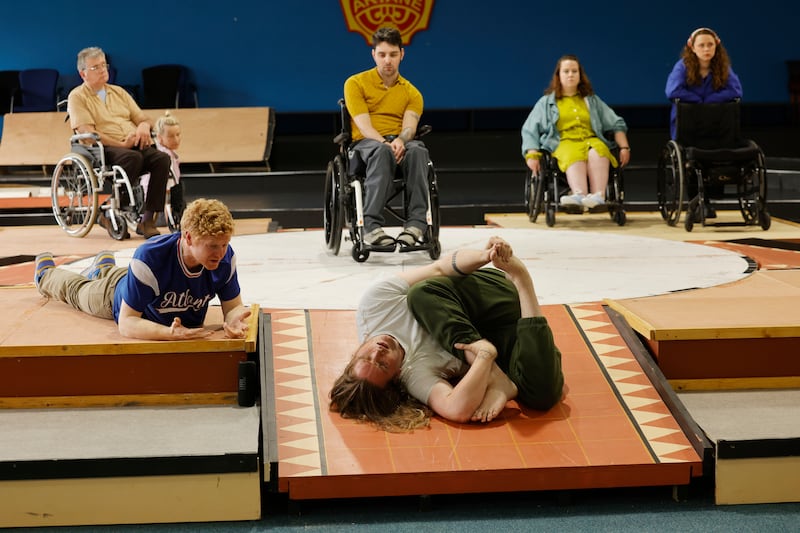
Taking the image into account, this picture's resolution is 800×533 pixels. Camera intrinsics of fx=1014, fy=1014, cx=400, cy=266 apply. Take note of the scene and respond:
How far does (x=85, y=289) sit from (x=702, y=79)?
3.76 metres

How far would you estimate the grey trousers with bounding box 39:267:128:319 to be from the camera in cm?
309

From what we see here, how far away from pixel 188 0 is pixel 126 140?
13.6ft

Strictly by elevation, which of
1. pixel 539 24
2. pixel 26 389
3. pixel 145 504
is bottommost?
pixel 145 504

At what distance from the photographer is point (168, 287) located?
2.79 metres

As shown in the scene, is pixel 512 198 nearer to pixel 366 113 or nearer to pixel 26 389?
pixel 366 113

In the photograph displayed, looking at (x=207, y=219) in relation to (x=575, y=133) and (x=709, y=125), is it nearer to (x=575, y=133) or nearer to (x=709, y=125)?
(x=575, y=133)

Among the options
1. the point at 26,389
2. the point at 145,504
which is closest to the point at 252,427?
the point at 145,504

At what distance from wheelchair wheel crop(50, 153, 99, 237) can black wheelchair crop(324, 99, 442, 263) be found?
1.43m

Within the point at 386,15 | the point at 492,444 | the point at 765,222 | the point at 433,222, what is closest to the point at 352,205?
the point at 433,222

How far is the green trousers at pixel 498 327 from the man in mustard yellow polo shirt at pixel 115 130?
300 centimetres

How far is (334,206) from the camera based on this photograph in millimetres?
4527

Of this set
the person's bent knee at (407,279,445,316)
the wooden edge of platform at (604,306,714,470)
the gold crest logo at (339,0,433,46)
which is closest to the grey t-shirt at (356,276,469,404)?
the person's bent knee at (407,279,445,316)

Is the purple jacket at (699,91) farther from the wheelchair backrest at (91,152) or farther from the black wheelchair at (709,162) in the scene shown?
the wheelchair backrest at (91,152)

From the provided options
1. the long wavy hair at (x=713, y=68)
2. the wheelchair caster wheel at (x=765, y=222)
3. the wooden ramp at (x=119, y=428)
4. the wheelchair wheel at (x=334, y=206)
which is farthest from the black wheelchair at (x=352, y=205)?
the wheelchair caster wheel at (x=765, y=222)
